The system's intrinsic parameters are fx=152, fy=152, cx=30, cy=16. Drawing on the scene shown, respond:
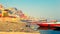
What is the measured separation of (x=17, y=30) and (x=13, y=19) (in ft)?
1.05

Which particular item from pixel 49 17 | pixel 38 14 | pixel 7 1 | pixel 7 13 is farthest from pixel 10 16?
pixel 49 17

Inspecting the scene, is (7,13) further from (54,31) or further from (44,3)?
(54,31)

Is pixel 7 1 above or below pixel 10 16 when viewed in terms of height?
above

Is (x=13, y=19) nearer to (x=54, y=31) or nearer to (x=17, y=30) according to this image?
(x=17, y=30)

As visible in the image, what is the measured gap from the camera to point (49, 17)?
4023 millimetres

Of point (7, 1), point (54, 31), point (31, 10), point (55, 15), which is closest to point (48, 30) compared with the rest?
point (54, 31)

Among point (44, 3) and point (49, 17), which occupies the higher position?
point (44, 3)

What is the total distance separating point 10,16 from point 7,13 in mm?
113

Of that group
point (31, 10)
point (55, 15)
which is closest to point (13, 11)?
point (31, 10)

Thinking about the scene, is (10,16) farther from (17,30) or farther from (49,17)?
(49,17)

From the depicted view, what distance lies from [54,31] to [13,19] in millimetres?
1143

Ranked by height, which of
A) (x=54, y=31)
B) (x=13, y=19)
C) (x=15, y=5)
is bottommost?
(x=54, y=31)

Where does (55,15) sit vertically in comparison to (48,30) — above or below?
above

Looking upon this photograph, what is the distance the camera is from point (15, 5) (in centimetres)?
405
